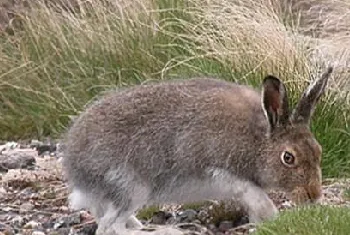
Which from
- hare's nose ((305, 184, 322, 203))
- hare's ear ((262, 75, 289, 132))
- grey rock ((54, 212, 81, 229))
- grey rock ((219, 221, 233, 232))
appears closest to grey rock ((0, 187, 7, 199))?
grey rock ((54, 212, 81, 229))

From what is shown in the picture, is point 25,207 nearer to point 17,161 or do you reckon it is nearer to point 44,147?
point 17,161

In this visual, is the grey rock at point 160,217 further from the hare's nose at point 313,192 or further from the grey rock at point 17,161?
the grey rock at point 17,161

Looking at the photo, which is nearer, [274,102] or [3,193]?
[274,102]

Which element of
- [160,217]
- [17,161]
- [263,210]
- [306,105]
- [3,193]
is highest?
[306,105]

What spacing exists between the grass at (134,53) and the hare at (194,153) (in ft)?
9.37

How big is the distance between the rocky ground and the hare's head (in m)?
0.40

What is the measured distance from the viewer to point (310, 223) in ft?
20.4

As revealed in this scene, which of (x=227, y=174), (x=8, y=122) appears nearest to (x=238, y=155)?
(x=227, y=174)

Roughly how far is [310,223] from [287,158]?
0.59 meters

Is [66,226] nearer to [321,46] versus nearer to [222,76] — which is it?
[222,76]

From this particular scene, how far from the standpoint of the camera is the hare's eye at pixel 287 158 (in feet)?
22.0

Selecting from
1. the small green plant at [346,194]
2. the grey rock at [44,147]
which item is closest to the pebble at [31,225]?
the small green plant at [346,194]

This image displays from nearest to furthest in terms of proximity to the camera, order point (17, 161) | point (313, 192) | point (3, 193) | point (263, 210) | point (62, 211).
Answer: point (313, 192) → point (263, 210) → point (62, 211) → point (3, 193) → point (17, 161)

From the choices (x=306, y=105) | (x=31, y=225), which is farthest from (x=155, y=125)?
(x=31, y=225)
